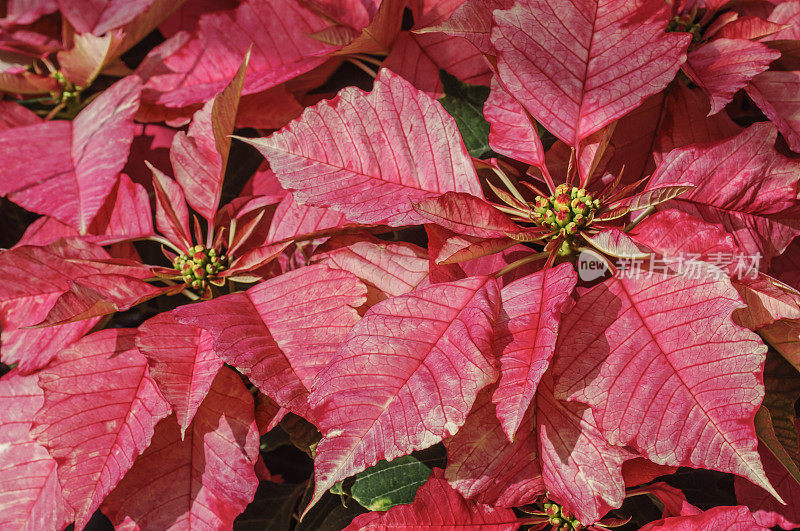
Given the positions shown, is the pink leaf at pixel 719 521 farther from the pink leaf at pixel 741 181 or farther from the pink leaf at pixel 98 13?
the pink leaf at pixel 98 13

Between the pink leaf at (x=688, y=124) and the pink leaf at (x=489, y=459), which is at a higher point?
the pink leaf at (x=688, y=124)

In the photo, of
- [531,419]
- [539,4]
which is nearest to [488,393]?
[531,419]

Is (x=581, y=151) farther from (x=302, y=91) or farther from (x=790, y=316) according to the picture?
(x=302, y=91)

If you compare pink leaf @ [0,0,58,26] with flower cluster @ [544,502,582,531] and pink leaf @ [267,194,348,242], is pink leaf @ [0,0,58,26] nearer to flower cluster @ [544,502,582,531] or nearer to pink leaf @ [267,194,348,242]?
pink leaf @ [267,194,348,242]

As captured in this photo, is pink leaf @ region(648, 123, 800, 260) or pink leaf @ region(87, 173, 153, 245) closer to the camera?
pink leaf @ region(648, 123, 800, 260)

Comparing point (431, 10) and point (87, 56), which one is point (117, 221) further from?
point (431, 10)

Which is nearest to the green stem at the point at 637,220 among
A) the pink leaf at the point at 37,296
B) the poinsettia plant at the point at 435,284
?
the poinsettia plant at the point at 435,284

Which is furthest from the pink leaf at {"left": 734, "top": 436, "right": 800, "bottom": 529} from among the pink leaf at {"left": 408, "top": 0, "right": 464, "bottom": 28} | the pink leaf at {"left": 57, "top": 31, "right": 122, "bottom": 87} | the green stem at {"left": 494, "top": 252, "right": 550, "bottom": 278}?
the pink leaf at {"left": 57, "top": 31, "right": 122, "bottom": 87}
